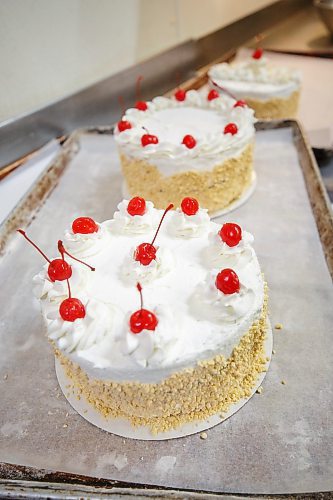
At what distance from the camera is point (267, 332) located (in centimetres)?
179

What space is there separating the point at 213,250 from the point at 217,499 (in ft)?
2.46

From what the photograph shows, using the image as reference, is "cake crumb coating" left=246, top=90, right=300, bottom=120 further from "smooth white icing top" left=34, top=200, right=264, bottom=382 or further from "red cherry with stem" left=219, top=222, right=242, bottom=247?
"red cherry with stem" left=219, top=222, right=242, bottom=247

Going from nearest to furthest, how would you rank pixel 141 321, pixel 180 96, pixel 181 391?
pixel 141 321, pixel 181 391, pixel 180 96

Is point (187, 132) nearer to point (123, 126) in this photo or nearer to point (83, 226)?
point (123, 126)

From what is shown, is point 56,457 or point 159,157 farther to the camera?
point 159,157

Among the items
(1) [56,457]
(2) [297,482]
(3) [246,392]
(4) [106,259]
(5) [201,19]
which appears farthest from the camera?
(5) [201,19]

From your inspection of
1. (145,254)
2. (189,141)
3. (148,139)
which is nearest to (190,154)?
(189,141)

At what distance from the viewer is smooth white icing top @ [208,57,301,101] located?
3217mm

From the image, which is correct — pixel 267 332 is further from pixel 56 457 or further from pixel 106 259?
pixel 56 457

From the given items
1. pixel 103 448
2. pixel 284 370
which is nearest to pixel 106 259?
pixel 103 448

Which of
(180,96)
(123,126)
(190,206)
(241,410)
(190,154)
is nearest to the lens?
(241,410)

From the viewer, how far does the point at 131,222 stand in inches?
69.9

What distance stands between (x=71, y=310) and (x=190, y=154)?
3.74 ft

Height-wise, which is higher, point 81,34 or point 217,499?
point 81,34
